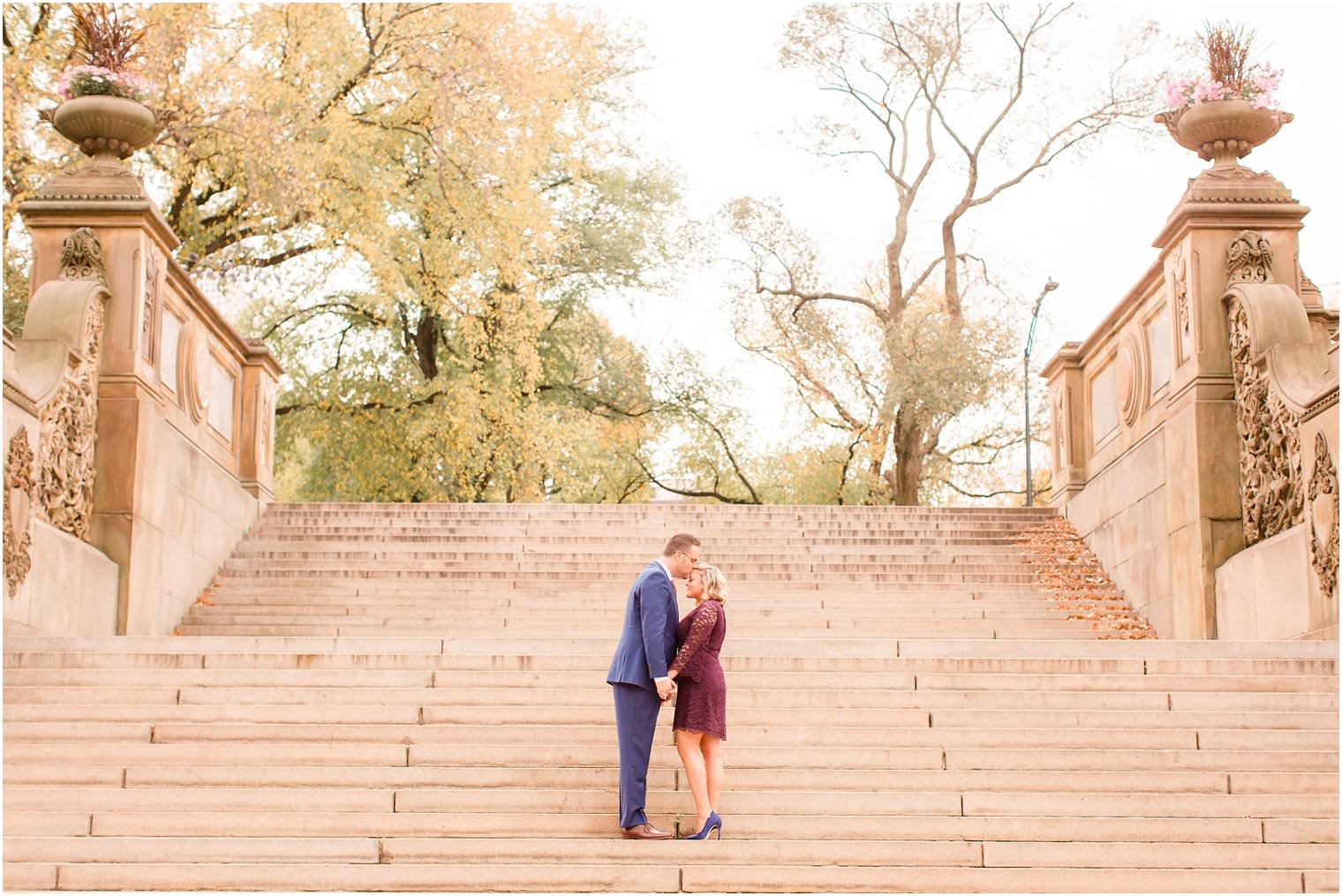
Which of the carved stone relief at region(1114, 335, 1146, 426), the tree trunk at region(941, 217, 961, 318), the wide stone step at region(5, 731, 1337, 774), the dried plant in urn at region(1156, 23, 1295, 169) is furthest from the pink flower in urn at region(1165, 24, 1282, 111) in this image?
the tree trunk at region(941, 217, 961, 318)

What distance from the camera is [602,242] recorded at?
29406 mm

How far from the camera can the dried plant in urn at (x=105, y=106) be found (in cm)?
1359

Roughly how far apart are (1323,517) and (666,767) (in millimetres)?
5644

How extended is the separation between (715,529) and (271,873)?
408 inches

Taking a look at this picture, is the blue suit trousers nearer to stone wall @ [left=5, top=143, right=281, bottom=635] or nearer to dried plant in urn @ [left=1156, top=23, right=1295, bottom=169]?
stone wall @ [left=5, top=143, right=281, bottom=635]

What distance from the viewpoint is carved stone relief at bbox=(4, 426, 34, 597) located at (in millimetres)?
11133

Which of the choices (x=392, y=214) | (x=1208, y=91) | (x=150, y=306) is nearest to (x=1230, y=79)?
Answer: (x=1208, y=91)

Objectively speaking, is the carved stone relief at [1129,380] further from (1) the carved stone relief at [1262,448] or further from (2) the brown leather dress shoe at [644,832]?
(2) the brown leather dress shoe at [644,832]

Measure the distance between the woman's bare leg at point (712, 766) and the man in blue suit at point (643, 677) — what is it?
10.9 inches

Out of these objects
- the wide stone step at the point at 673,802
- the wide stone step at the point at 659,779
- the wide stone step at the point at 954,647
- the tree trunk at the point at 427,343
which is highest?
the tree trunk at the point at 427,343

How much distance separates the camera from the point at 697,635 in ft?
24.8

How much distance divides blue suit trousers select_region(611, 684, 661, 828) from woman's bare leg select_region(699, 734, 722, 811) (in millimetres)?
289

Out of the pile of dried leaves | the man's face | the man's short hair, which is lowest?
the man's face

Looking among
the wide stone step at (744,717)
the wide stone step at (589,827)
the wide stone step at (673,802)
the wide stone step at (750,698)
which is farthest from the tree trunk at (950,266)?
the wide stone step at (589,827)
